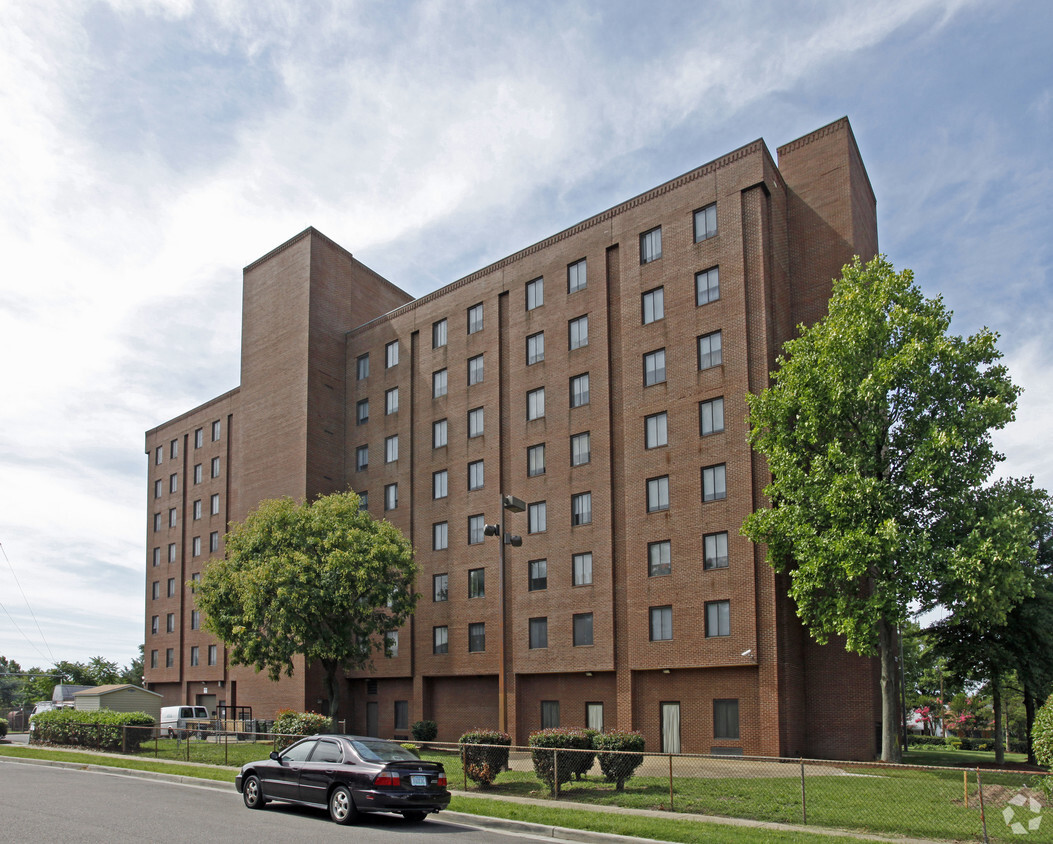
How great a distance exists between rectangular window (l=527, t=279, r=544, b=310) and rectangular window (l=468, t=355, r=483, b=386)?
4.16m

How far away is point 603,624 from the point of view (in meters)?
38.2

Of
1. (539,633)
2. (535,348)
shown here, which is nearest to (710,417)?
(535,348)

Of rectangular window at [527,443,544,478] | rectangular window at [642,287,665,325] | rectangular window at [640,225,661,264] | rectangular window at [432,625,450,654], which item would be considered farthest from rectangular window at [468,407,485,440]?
rectangular window at [640,225,661,264]

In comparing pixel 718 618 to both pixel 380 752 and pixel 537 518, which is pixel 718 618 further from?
pixel 380 752

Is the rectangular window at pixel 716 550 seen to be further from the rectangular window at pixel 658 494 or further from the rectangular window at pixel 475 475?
the rectangular window at pixel 475 475

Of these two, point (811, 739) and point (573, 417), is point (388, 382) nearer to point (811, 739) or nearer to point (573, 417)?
point (573, 417)

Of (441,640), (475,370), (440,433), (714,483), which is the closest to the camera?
(714,483)

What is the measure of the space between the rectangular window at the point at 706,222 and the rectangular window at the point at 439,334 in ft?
54.4

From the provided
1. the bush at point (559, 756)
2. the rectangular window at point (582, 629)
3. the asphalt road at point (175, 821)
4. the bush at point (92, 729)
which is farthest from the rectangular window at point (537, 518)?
the asphalt road at point (175, 821)

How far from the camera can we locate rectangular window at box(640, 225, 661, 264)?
40000mm

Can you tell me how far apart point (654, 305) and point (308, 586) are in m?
19.4

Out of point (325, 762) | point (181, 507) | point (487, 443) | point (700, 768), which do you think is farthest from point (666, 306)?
point (181, 507)

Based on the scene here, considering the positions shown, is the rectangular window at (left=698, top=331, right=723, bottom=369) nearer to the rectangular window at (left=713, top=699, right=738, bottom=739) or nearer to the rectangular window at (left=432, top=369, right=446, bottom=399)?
the rectangular window at (left=713, top=699, right=738, bottom=739)

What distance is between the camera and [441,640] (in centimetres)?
4578
